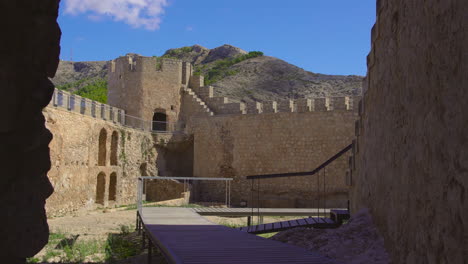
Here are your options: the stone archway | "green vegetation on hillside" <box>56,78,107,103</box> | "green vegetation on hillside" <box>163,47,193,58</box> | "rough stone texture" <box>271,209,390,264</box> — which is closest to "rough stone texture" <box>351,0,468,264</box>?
"rough stone texture" <box>271,209,390,264</box>

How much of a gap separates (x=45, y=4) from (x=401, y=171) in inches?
126

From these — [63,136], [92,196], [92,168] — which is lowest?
[92,196]

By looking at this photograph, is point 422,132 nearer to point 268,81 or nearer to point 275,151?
point 275,151

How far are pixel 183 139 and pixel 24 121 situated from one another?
19.1m

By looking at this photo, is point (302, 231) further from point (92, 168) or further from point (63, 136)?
point (92, 168)

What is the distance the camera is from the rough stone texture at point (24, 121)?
2.88 meters

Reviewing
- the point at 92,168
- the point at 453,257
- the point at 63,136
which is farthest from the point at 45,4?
the point at 92,168

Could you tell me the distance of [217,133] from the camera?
20641 millimetres

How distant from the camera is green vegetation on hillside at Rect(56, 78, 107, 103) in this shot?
127 feet

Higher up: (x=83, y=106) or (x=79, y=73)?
(x=79, y=73)

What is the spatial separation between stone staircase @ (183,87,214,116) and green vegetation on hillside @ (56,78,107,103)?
1520 centimetres

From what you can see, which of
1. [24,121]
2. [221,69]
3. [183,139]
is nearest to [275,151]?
[183,139]

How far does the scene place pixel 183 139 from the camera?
22125 mm

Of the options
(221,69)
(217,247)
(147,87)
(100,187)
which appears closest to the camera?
(217,247)
